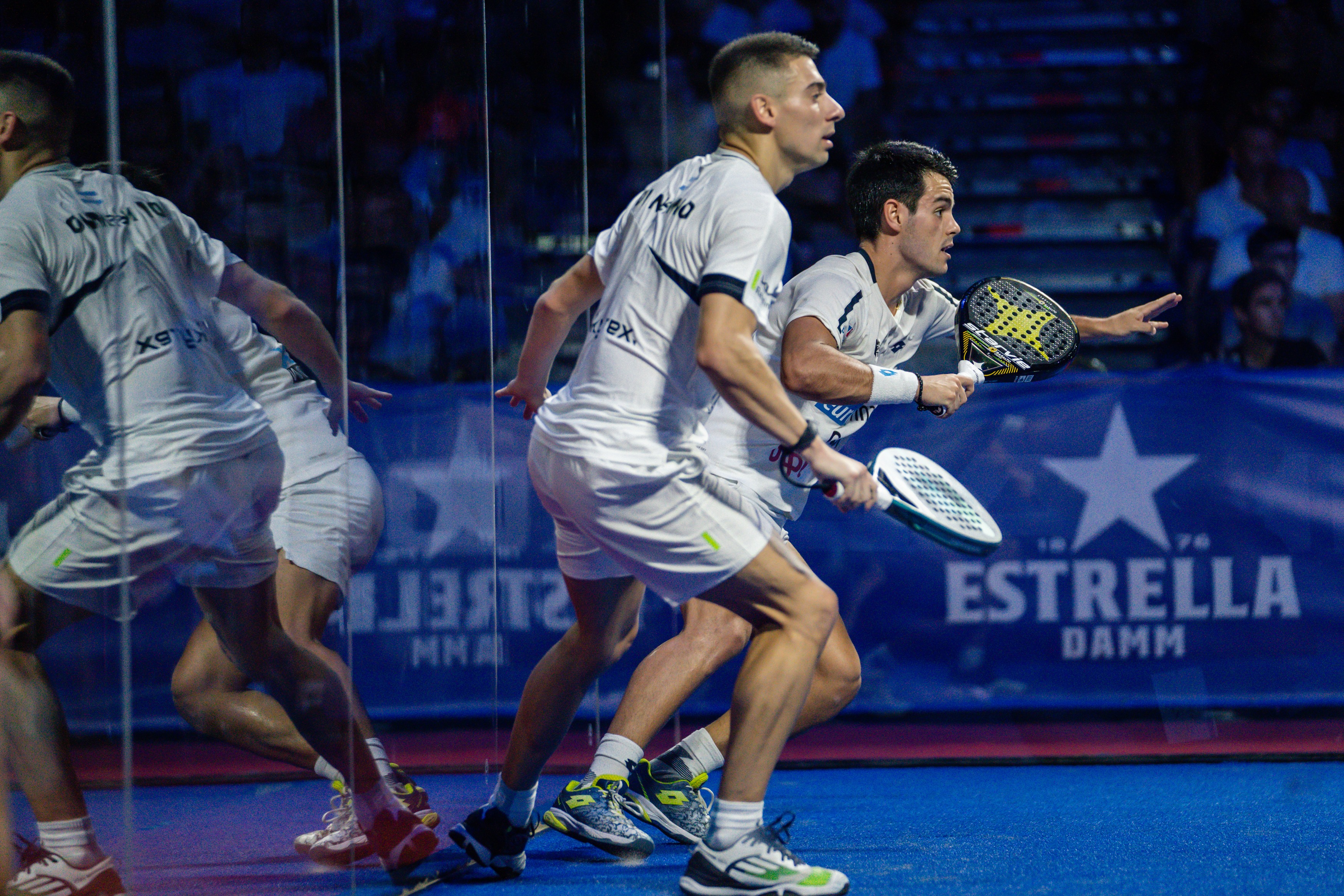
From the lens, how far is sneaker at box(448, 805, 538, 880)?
100 inches

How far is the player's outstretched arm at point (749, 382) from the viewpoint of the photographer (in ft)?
6.82

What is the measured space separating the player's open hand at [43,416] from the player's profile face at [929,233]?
2051 mm

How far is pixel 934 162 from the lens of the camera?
10.3 feet

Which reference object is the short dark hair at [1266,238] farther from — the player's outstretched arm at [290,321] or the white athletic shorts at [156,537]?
the white athletic shorts at [156,537]

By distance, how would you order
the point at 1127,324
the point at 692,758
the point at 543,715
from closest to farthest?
the point at 543,715 → the point at 692,758 → the point at 1127,324

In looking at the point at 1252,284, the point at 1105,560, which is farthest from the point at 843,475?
the point at 1252,284

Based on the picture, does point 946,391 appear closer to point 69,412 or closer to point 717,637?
point 717,637

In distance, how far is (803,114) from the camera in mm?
2389

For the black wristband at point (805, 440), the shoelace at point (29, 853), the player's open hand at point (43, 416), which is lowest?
the shoelace at point (29, 853)

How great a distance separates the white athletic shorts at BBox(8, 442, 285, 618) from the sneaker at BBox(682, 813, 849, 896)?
3.04ft

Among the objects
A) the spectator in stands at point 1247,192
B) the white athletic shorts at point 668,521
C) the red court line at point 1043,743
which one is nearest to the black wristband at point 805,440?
the white athletic shorts at point 668,521

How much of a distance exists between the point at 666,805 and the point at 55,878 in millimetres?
1485

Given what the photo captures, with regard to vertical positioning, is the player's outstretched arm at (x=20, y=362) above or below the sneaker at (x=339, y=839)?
above

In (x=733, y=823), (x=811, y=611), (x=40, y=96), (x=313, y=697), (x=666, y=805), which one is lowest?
(x=666, y=805)
